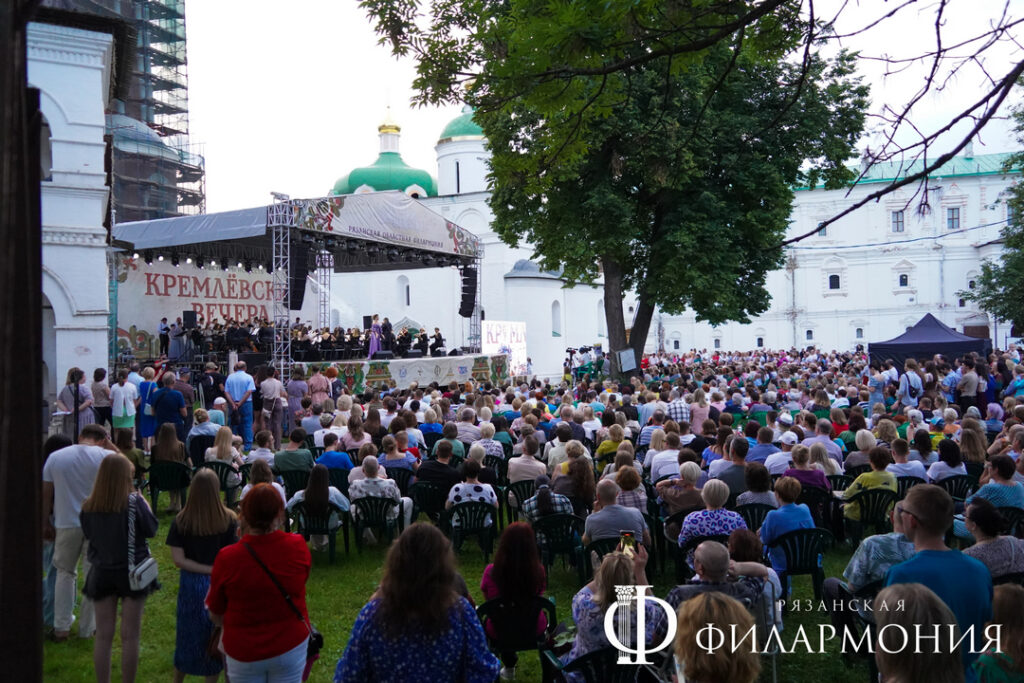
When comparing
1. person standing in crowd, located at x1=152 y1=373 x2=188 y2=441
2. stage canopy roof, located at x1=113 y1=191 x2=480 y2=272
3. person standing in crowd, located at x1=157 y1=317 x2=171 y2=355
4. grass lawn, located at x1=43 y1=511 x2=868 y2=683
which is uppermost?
stage canopy roof, located at x1=113 y1=191 x2=480 y2=272

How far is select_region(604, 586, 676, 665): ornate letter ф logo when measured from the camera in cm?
374

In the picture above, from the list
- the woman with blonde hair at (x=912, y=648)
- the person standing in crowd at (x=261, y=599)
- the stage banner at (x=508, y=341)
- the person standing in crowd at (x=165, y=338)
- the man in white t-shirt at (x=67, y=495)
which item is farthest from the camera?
the stage banner at (x=508, y=341)

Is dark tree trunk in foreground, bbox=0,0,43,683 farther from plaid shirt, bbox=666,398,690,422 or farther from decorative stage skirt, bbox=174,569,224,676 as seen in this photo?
plaid shirt, bbox=666,398,690,422

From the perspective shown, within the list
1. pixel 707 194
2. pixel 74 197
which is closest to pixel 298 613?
pixel 74 197

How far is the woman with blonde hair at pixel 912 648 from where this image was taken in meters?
2.57

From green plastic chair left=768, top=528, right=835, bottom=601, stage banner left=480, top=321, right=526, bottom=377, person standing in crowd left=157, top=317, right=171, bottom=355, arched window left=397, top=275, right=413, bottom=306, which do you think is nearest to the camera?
green plastic chair left=768, top=528, right=835, bottom=601

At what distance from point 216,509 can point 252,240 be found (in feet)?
74.5

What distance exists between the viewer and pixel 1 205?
1.41 meters

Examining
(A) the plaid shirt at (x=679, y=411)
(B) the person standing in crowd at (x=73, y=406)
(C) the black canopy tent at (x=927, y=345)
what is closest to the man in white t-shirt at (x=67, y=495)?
(B) the person standing in crowd at (x=73, y=406)

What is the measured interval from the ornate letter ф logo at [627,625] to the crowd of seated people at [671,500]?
86 mm

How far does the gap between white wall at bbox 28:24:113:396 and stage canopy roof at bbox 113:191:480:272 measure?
11.7 ft

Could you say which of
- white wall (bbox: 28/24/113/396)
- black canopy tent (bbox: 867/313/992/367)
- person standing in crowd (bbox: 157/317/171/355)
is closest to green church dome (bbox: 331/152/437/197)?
person standing in crowd (bbox: 157/317/171/355)

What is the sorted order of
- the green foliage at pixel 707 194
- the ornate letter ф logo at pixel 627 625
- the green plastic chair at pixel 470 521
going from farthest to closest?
the green foliage at pixel 707 194 < the green plastic chair at pixel 470 521 < the ornate letter ф logo at pixel 627 625

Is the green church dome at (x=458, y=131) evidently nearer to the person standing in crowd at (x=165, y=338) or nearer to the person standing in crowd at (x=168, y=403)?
the person standing in crowd at (x=165, y=338)
